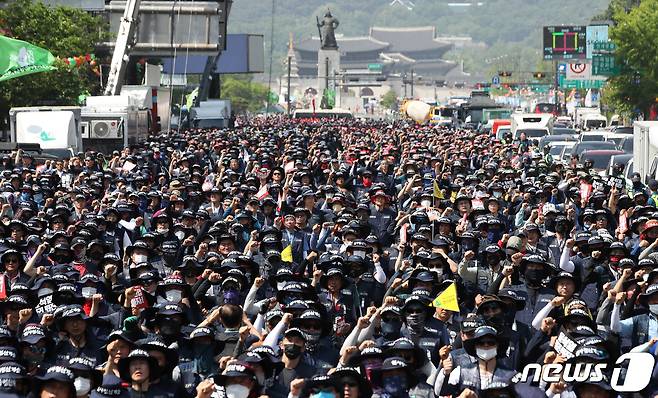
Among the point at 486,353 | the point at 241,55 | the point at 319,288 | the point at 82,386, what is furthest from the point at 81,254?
the point at 241,55

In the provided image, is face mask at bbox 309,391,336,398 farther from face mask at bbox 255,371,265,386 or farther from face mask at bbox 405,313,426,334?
face mask at bbox 405,313,426,334

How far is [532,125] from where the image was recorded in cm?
5466

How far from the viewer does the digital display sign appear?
93.2 meters

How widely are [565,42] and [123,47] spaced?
40.7 m

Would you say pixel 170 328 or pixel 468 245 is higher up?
pixel 468 245

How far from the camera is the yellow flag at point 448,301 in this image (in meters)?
12.8

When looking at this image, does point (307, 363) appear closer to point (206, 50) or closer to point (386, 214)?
point (386, 214)

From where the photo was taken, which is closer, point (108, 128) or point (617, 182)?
point (617, 182)

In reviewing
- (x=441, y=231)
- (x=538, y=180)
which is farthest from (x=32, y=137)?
(x=441, y=231)

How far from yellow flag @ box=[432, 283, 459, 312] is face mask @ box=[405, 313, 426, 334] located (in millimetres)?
584

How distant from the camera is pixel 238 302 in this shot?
14.1 m

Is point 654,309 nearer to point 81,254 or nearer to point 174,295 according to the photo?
point 174,295

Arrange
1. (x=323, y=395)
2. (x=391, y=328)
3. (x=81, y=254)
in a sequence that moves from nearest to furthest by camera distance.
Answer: (x=323, y=395) < (x=391, y=328) < (x=81, y=254)

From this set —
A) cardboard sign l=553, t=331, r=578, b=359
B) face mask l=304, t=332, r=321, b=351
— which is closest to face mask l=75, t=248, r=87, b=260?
face mask l=304, t=332, r=321, b=351
